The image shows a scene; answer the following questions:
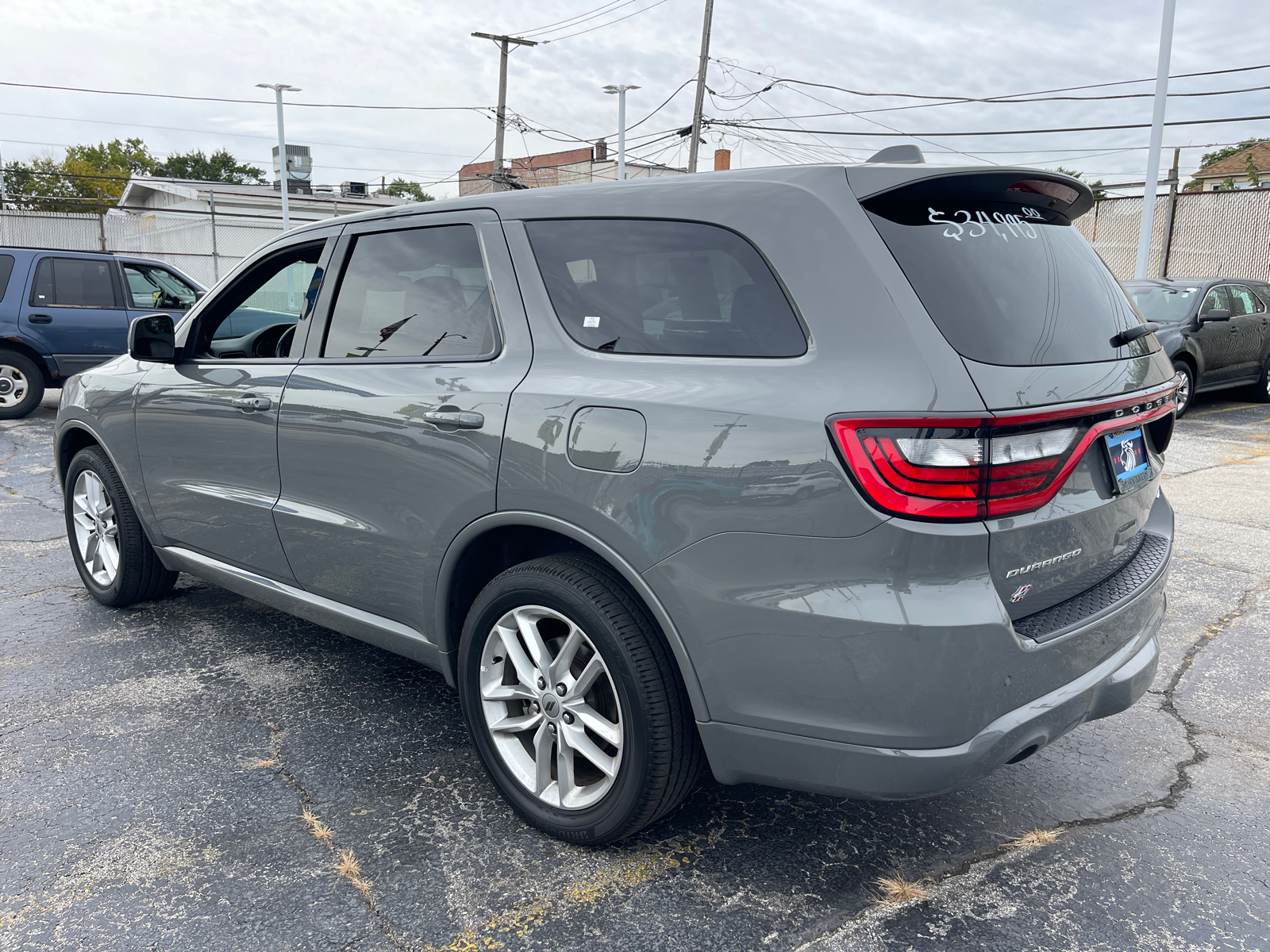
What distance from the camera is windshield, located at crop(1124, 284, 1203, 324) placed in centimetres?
1149

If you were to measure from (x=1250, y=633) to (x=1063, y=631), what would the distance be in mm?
2716

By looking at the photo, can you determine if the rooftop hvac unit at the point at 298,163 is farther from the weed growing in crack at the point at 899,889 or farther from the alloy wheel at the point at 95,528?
the weed growing in crack at the point at 899,889

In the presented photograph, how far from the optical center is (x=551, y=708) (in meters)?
2.60

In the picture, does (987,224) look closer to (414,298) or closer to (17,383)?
(414,298)

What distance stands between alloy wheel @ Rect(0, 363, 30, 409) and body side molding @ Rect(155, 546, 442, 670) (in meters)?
8.55

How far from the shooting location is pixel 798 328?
2.17 meters

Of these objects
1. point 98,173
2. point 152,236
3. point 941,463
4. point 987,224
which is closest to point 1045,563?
point 941,463

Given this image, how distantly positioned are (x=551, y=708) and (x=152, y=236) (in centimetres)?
3568

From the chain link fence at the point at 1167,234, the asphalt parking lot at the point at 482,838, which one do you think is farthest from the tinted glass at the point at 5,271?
the asphalt parking lot at the point at 482,838

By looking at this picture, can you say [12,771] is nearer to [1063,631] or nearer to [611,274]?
[611,274]

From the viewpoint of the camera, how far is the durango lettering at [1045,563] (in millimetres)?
2070

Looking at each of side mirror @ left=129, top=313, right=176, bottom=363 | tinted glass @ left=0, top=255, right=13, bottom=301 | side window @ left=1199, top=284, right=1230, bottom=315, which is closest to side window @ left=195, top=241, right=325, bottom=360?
side mirror @ left=129, top=313, right=176, bottom=363

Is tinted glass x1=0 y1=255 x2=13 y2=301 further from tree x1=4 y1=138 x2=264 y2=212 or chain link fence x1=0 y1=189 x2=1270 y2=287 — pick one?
tree x1=4 y1=138 x2=264 y2=212

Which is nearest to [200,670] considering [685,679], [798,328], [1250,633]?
[685,679]
